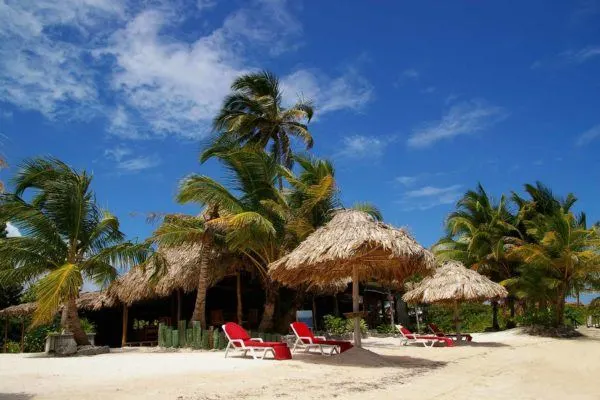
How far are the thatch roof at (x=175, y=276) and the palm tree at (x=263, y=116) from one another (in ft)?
20.0

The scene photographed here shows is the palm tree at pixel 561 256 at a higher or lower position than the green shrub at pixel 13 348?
higher

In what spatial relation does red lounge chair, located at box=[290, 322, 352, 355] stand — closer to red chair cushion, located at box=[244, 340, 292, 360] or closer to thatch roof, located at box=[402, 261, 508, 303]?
red chair cushion, located at box=[244, 340, 292, 360]

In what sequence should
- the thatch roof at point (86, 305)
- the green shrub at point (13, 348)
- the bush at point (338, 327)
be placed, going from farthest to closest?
the bush at point (338, 327) < the thatch roof at point (86, 305) < the green shrub at point (13, 348)

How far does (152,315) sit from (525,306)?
16.0m

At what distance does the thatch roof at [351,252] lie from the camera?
9.20 meters

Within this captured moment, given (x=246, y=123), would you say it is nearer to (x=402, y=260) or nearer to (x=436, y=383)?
(x=402, y=260)

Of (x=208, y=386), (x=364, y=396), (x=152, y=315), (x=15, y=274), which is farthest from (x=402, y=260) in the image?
(x=152, y=315)

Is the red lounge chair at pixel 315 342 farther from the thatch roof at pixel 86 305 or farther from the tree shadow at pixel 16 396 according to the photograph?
the thatch roof at pixel 86 305

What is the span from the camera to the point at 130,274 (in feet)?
50.5

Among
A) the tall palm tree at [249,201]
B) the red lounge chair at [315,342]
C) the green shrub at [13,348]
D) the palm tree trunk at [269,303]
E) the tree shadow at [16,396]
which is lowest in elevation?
the tree shadow at [16,396]

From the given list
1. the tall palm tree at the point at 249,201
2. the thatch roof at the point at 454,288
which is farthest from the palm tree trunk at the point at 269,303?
the thatch roof at the point at 454,288

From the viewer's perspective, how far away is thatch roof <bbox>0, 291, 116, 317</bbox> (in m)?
15.1

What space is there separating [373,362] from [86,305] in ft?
34.9

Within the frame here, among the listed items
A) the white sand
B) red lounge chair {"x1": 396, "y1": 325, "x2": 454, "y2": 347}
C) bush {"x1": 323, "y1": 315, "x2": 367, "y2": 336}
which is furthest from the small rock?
red lounge chair {"x1": 396, "y1": 325, "x2": 454, "y2": 347}
